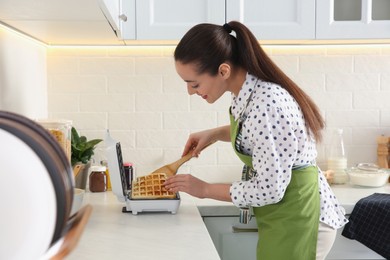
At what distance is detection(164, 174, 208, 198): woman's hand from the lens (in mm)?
1712

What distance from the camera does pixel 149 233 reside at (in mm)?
1586

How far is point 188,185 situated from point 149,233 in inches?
9.1

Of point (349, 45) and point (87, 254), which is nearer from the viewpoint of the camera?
point (87, 254)

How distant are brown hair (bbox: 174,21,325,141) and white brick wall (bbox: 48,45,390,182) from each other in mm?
946

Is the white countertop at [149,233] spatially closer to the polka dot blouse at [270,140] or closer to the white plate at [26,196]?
the polka dot blouse at [270,140]

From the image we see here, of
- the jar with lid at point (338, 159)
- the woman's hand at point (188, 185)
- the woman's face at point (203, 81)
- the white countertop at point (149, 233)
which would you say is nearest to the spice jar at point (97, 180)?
the white countertop at point (149, 233)

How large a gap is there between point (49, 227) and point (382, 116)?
2.41m

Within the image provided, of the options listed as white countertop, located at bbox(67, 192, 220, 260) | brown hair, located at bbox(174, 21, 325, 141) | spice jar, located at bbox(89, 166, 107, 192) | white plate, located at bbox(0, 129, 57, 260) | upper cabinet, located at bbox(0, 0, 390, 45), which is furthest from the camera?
spice jar, located at bbox(89, 166, 107, 192)

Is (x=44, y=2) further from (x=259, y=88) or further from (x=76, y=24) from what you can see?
(x=259, y=88)

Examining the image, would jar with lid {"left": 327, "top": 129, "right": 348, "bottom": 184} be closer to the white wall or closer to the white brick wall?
the white brick wall

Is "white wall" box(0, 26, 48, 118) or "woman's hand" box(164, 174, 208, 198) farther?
"white wall" box(0, 26, 48, 118)

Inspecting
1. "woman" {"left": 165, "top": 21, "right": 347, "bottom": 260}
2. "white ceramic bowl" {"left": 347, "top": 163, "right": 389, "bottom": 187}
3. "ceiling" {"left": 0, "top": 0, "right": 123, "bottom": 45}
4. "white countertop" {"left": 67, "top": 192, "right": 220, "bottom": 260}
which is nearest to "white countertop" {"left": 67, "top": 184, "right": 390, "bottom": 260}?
"white countertop" {"left": 67, "top": 192, "right": 220, "bottom": 260}

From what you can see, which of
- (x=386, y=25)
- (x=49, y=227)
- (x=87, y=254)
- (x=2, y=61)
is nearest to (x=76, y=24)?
(x=2, y=61)

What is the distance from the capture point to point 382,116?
265 cm
